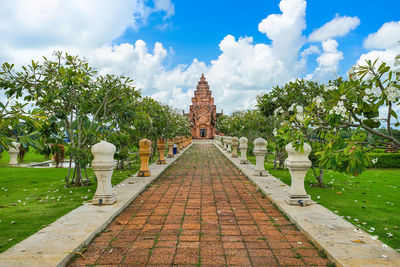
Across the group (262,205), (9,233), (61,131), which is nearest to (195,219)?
(262,205)

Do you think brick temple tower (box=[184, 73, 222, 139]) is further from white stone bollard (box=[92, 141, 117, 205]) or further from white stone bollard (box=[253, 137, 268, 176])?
white stone bollard (box=[92, 141, 117, 205])

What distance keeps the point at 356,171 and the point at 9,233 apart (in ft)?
15.2

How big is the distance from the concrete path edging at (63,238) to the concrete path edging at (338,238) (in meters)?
2.93

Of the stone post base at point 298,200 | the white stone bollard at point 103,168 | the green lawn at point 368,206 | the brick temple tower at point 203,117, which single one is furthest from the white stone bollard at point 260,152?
the brick temple tower at point 203,117

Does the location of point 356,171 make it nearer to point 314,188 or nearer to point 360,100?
point 360,100

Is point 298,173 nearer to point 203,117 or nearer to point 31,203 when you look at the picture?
point 31,203

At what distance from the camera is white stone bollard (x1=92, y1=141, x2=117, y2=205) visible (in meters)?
4.96

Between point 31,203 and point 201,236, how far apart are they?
403cm

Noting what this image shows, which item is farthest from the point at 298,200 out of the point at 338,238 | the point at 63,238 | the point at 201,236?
the point at 63,238

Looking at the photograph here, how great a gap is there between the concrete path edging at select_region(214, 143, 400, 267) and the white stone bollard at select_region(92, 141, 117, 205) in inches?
128

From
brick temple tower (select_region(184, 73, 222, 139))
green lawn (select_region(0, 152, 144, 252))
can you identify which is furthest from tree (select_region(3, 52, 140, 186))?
brick temple tower (select_region(184, 73, 222, 139))

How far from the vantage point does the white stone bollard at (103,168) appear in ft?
16.3

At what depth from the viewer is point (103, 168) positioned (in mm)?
5000

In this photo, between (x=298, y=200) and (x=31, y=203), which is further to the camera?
(x=31, y=203)
